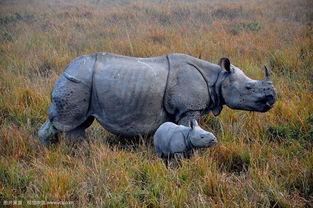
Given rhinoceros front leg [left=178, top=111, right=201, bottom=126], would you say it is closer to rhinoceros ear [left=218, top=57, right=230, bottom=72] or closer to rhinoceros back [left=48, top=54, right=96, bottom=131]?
rhinoceros ear [left=218, top=57, right=230, bottom=72]

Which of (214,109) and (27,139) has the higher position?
(214,109)

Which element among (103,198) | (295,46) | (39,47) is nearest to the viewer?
(103,198)

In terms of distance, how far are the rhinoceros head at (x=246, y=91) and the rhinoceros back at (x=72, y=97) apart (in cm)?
163

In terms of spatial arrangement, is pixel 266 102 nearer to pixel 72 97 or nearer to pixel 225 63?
pixel 225 63

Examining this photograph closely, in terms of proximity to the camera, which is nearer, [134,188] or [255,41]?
[134,188]

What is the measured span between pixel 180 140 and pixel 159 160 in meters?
0.31

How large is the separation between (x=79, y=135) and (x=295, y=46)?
5398 millimetres

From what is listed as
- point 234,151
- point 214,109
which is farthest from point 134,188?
point 214,109

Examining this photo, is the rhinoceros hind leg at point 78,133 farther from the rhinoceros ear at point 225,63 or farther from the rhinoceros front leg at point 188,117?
the rhinoceros ear at point 225,63

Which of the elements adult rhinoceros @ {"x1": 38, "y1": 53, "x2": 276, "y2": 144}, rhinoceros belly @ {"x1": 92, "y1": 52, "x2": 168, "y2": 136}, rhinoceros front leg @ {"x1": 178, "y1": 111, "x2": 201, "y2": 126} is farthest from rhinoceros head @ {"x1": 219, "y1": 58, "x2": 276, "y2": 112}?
rhinoceros belly @ {"x1": 92, "y1": 52, "x2": 168, "y2": 136}

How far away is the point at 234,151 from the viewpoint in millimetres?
3980

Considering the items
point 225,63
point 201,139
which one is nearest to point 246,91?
point 225,63

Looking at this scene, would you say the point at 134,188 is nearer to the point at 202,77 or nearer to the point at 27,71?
the point at 202,77

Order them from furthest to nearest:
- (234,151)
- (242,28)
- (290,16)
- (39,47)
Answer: (290,16) < (242,28) < (39,47) < (234,151)
